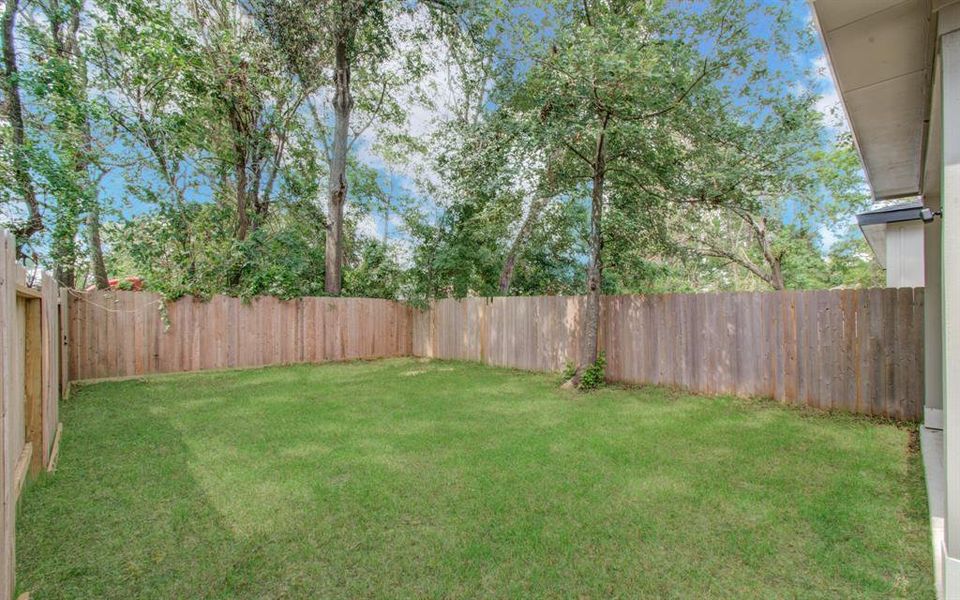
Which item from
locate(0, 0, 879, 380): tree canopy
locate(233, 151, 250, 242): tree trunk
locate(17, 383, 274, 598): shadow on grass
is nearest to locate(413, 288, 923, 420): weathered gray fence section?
locate(0, 0, 879, 380): tree canopy

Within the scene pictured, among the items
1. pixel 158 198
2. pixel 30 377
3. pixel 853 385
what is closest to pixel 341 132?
pixel 158 198

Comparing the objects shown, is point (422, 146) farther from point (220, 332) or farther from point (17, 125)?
point (17, 125)

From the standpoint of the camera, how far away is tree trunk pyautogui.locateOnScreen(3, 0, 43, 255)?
6.04m

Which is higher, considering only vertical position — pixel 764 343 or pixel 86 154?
pixel 86 154

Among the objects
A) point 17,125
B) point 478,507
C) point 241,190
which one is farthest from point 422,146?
point 478,507

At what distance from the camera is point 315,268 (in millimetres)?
10875

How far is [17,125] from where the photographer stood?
637 cm

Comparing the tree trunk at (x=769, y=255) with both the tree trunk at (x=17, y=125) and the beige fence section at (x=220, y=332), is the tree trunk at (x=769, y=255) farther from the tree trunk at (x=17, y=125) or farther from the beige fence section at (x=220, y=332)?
the tree trunk at (x=17, y=125)

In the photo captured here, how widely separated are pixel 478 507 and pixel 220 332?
24.6 ft

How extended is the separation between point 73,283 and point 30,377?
681 cm

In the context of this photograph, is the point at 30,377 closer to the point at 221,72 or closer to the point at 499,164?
the point at 499,164

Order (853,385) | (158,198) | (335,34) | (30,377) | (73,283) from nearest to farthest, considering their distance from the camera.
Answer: (30,377), (853,385), (73,283), (158,198), (335,34)

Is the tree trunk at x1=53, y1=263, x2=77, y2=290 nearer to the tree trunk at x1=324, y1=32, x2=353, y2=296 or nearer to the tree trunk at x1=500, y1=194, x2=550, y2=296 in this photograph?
the tree trunk at x1=324, y1=32, x2=353, y2=296

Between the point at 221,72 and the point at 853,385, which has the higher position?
the point at 221,72
